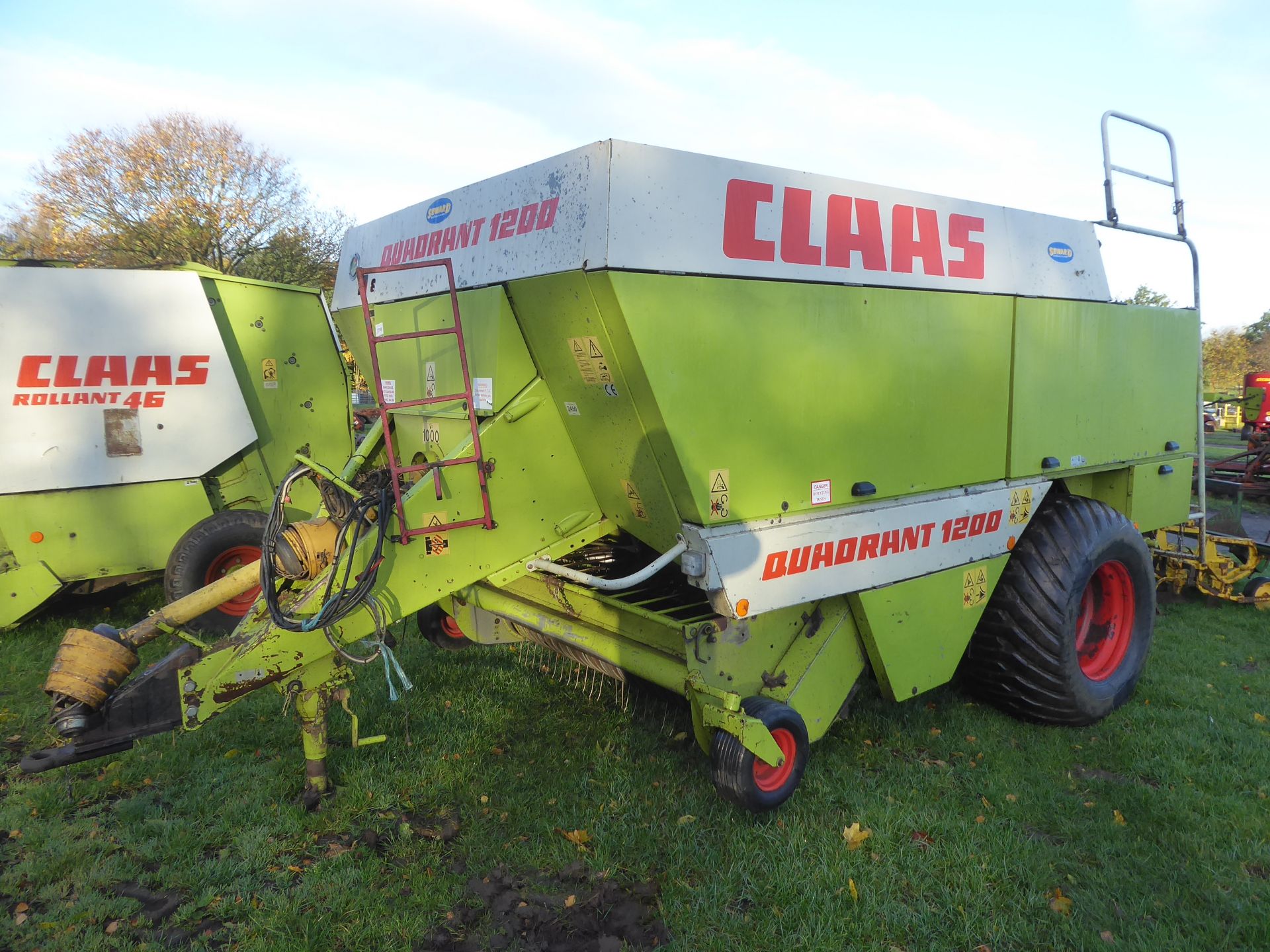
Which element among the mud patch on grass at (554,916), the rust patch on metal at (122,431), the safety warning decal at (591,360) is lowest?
the mud patch on grass at (554,916)

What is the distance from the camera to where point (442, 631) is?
5.27 metres

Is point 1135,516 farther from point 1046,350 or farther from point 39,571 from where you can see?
point 39,571

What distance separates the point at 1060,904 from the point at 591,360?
2.65 meters

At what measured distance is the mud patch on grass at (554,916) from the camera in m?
2.77

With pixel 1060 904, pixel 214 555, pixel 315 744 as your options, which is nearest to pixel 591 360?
pixel 315 744

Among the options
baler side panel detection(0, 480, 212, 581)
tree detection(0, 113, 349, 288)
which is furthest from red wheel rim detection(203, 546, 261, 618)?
tree detection(0, 113, 349, 288)

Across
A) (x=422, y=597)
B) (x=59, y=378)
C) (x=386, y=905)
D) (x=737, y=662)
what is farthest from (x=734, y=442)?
(x=59, y=378)

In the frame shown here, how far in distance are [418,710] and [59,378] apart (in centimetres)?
351

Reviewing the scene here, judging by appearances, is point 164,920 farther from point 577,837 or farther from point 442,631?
point 442,631

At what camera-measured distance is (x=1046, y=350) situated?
416 centimetres

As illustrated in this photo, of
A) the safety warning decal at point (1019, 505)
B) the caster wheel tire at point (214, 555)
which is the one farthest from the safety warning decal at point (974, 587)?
the caster wheel tire at point (214, 555)

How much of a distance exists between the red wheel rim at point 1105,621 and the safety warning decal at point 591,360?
11.0 feet

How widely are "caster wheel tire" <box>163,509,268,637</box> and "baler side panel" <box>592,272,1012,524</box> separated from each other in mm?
3980

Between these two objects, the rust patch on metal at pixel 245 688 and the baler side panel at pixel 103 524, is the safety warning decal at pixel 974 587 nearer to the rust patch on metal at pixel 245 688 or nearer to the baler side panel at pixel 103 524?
the rust patch on metal at pixel 245 688
